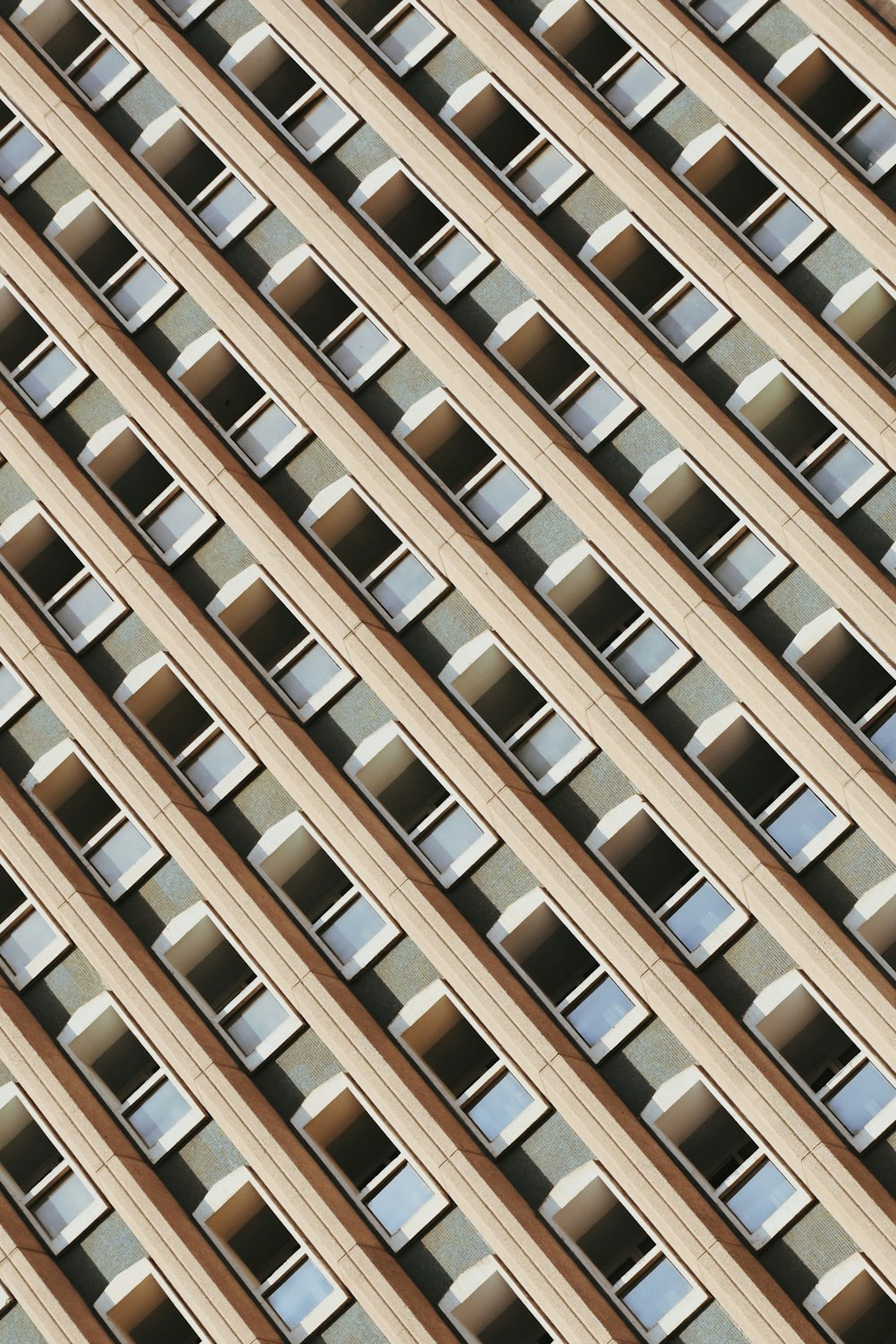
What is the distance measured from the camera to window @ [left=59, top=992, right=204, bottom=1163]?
36.3 meters

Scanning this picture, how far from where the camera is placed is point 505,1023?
3428 centimetres

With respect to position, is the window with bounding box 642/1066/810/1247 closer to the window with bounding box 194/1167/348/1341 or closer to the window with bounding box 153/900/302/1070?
the window with bounding box 194/1167/348/1341

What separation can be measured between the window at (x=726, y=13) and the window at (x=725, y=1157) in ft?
60.0

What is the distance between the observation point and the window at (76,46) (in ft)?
138

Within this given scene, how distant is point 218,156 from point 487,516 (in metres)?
9.29

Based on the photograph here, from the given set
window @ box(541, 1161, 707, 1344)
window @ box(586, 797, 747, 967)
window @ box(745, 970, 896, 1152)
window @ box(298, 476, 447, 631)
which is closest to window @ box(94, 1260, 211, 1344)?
window @ box(541, 1161, 707, 1344)

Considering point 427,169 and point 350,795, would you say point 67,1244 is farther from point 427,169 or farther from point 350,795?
point 427,169

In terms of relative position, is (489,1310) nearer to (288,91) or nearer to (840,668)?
(840,668)

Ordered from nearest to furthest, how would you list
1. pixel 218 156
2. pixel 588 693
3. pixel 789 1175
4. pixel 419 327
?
pixel 789 1175
pixel 588 693
pixel 419 327
pixel 218 156

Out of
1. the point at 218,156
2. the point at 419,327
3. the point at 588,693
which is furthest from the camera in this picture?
the point at 218,156

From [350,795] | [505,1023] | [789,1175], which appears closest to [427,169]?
[350,795]

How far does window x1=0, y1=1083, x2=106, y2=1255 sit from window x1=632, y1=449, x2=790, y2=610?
1494cm

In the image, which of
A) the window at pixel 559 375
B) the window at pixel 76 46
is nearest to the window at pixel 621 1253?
the window at pixel 559 375

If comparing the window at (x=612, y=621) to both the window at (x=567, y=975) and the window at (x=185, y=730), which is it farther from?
the window at (x=185, y=730)
